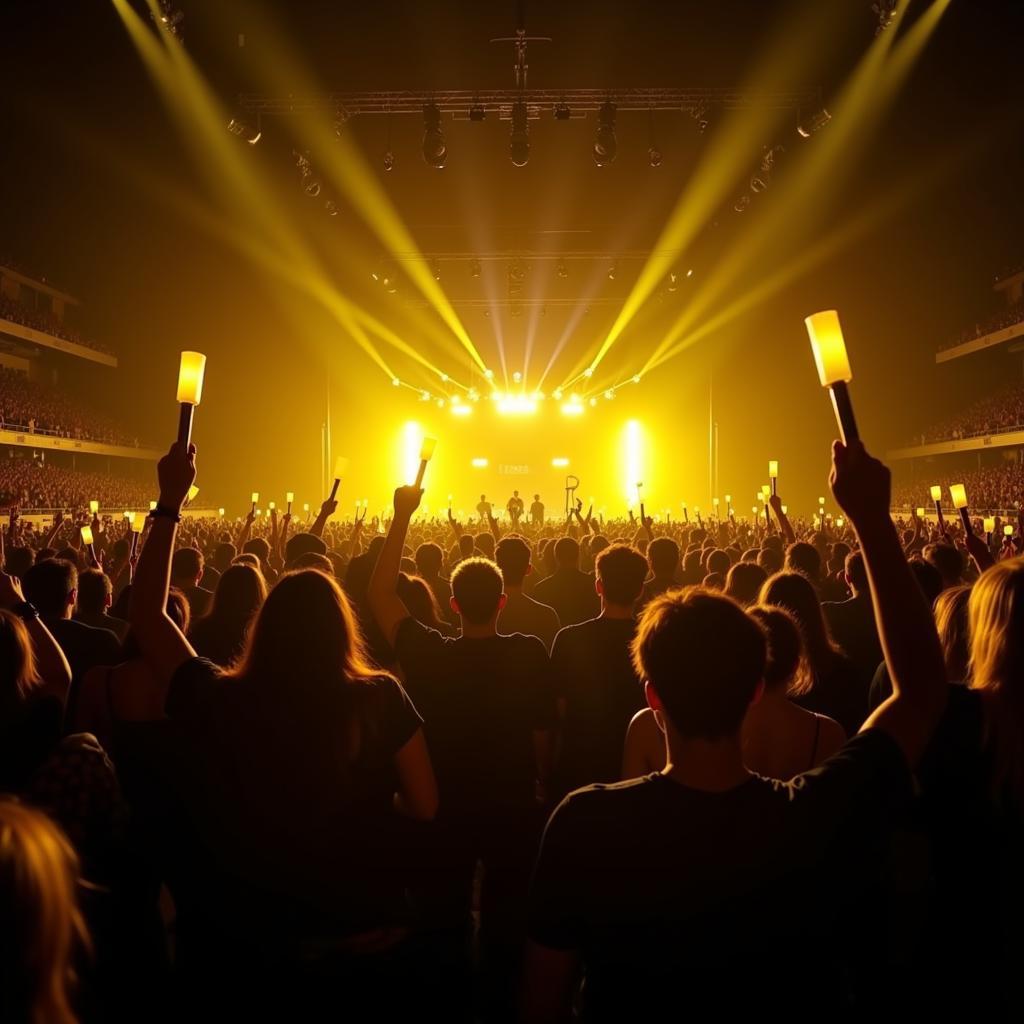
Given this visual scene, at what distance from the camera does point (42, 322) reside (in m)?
37.5

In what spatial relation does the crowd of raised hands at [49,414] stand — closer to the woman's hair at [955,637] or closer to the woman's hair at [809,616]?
the woman's hair at [809,616]

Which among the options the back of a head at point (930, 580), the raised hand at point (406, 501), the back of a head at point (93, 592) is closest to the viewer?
the raised hand at point (406, 501)

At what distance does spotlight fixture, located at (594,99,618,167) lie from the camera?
52.9ft

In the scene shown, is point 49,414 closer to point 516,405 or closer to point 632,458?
point 516,405

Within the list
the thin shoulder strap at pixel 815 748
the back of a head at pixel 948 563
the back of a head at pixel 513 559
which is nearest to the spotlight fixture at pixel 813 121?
the back of a head at pixel 948 563

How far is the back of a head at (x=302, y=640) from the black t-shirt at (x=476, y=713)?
1.22 meters

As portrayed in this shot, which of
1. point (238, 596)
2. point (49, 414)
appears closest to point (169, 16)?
point (238, 596)

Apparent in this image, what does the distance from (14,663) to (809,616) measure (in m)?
3.24

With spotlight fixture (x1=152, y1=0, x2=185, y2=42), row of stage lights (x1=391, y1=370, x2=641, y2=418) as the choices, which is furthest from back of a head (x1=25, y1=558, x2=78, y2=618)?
row of stage lights (x1=391, y1=370, x2=641, y2=418)

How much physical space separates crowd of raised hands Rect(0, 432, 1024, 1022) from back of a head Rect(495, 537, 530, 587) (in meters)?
1.62

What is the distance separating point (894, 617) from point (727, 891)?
68 centimetres

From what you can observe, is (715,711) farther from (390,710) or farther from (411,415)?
(411,415)

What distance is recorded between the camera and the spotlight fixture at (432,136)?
1616 centimetres

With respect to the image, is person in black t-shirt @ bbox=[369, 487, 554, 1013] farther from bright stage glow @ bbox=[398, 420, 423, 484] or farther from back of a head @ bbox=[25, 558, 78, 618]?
bright stage glow @ bbox=[398, 420, 423, 484]
